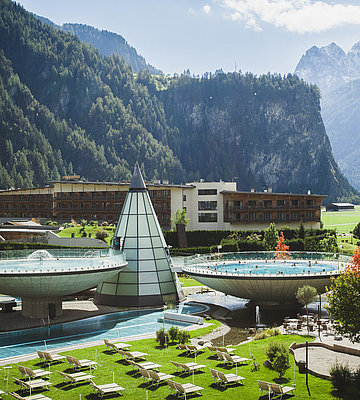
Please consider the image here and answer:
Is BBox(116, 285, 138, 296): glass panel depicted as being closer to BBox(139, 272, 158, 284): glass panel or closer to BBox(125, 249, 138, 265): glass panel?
BBox(139, 272, 158, 284): glass panel

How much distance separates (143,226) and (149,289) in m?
5.46

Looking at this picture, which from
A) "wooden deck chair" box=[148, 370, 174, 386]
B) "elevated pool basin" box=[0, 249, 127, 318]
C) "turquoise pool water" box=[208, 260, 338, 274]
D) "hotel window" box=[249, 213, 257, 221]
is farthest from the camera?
"hotel window" box=[249, 213, 257, 221]

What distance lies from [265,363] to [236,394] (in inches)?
162

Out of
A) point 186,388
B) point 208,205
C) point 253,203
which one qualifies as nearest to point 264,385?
point 186,388

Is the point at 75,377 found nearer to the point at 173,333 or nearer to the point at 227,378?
the point at 227,378

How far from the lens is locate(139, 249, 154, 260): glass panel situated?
155ft

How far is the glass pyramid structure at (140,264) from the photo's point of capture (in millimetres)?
46125

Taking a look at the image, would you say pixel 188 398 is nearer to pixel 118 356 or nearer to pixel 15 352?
pixel 118 356

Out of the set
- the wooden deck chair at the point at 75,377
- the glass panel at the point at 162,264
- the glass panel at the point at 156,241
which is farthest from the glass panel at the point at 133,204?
the wooden deck chair at the point at 75,377

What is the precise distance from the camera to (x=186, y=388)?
2403 centimetres

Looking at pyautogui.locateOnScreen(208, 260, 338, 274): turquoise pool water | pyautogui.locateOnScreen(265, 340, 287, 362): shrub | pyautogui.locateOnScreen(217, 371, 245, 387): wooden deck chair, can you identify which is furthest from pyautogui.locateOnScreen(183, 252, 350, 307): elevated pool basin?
pyautogui.locateOnScreen(217, 371, 245, 387): wooden deck chair

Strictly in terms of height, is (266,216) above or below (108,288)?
above

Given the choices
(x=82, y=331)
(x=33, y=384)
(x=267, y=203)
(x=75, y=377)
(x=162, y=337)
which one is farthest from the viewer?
(x=267, y=203)

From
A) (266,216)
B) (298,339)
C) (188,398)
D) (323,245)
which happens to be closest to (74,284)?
(298,339)
